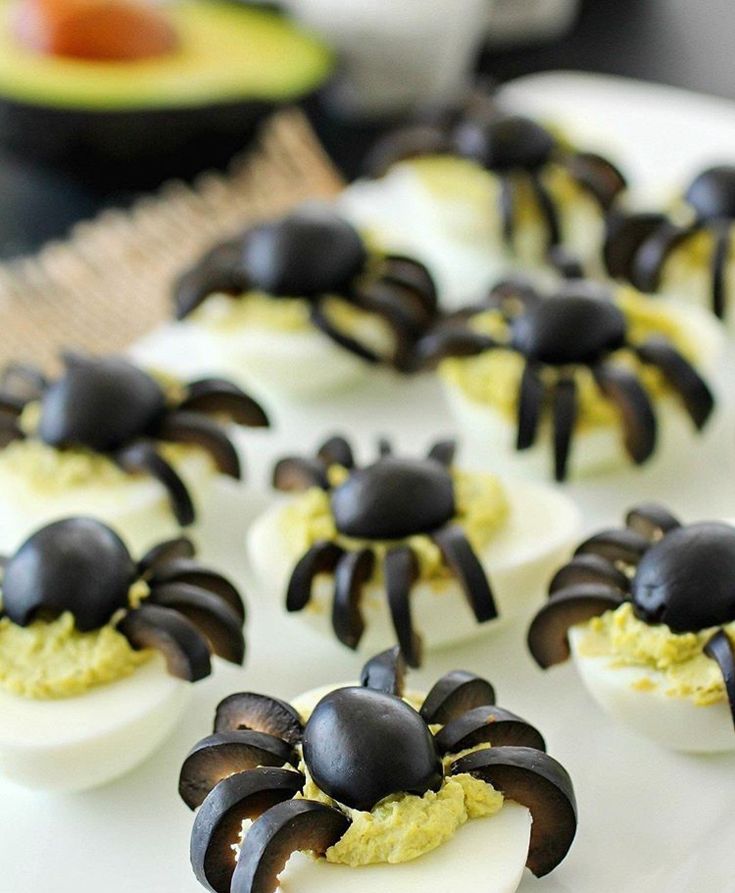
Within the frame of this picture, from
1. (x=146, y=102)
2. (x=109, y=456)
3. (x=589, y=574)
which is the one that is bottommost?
(x=146, y=102)

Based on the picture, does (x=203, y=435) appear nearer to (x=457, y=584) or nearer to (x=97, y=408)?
(x=97, y=408)

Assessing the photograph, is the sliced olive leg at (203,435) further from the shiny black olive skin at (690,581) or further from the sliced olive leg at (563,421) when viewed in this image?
the shiny black olive skin at (690,581)

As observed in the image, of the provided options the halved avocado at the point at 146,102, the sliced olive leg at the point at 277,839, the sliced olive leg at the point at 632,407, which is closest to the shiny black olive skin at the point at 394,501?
the sliced olive leg at the point at 632,407

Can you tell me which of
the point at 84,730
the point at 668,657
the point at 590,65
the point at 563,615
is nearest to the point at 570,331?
the point at 563,615

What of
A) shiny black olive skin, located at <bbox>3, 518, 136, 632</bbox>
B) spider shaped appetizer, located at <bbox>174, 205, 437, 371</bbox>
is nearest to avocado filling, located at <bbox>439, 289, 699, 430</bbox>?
spider shaped appetizer, located at <bbox>174, 205, 437, 371</bbox>

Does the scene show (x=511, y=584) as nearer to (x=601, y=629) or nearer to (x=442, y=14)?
(x=601, y=629)

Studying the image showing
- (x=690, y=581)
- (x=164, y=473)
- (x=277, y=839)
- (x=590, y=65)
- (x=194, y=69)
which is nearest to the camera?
(x=277, y=839)

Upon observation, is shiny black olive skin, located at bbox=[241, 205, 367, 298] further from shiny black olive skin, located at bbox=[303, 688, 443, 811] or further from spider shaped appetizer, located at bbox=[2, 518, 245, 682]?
shiny black olive skin, located at bbox=[303, 688, 443, 811]
